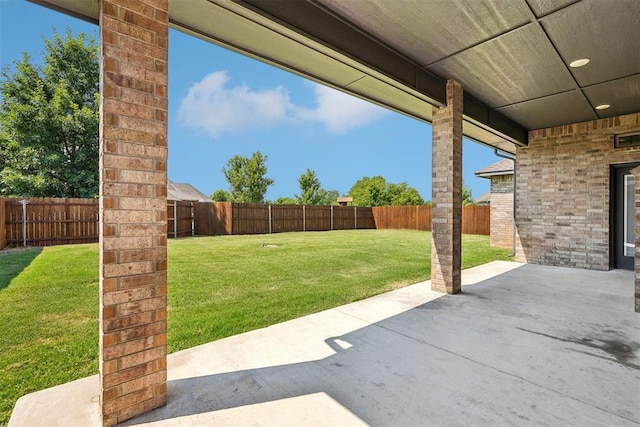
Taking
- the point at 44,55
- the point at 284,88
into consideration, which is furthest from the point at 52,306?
the point at 284,88

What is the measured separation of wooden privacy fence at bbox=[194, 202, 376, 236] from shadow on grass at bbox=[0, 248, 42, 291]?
24.0 ft

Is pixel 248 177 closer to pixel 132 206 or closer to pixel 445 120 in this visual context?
pixel 445 120

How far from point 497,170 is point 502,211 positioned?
4.96 ft

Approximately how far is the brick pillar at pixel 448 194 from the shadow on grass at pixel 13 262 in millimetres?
6718

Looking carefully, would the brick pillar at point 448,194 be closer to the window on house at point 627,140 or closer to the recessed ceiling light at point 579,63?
the recessed ceiling light at point 579,63

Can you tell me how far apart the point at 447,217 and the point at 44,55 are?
71.0 ft

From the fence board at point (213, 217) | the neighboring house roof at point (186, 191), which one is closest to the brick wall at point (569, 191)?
the fence board at point (213, 217)

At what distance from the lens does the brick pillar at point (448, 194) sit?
444cm

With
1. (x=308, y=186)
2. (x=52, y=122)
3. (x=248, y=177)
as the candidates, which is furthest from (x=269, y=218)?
(x=308, y=186)

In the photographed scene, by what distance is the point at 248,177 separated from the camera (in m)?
27.9

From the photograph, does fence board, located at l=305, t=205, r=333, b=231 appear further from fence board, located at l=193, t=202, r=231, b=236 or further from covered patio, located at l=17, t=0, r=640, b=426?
covered patio, located at l=17, t=0, r=640, b=426

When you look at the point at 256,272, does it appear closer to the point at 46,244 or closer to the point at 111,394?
the point at 111,394

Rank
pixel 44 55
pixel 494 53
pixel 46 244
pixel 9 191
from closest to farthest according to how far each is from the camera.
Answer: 1. pixel 494 53
2. pixel 46 244
3. pixel 9 191
4. pixel 44 55

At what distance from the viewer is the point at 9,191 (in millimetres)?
14266
